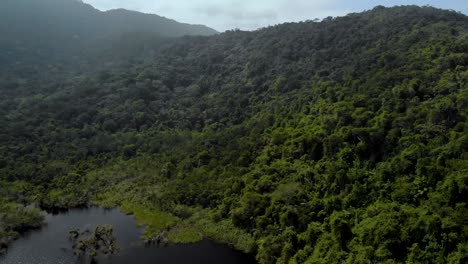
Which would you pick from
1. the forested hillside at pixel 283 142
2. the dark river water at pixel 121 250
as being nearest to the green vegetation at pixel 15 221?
the dark river water at pixel 121 250

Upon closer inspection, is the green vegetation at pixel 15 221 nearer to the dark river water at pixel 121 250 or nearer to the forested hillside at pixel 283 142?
the dark river water at pixel 121 250

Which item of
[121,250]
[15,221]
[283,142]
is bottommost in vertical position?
[15,221]

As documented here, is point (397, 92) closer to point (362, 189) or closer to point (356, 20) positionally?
point (362, 189)

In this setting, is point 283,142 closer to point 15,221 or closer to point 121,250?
point 121,250

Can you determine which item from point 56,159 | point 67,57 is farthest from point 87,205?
point 67,57

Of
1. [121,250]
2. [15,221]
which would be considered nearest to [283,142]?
[121,250]

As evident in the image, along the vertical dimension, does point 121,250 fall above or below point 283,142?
below
